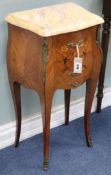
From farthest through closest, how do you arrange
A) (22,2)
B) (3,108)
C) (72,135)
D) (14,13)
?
1. (72,135)
2. (3,108)
3. (22,2)
4. (14,13)

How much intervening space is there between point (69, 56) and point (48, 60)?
0.34 feet

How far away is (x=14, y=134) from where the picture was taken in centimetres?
179

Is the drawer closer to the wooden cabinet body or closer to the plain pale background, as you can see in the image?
the wooden cabinet body

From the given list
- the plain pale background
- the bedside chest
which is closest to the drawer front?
the bedside chest

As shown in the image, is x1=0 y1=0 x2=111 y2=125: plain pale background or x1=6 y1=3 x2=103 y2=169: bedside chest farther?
x1=0 y1=0 x2=111 y2=125: plain pale background

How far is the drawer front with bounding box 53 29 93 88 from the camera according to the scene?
52.9 inches

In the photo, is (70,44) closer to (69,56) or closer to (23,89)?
(69,56)

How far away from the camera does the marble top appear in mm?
1284

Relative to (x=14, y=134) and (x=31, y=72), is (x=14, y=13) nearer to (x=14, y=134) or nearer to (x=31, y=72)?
(x=31, y=72)

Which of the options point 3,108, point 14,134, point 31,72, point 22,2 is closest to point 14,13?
point 22,2

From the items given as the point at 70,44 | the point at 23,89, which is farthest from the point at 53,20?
the point at 23,89

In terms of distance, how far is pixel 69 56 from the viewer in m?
1.38

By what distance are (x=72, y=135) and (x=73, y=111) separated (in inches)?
7.1

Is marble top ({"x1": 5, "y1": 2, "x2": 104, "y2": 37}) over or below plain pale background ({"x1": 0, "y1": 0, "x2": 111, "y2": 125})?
over
